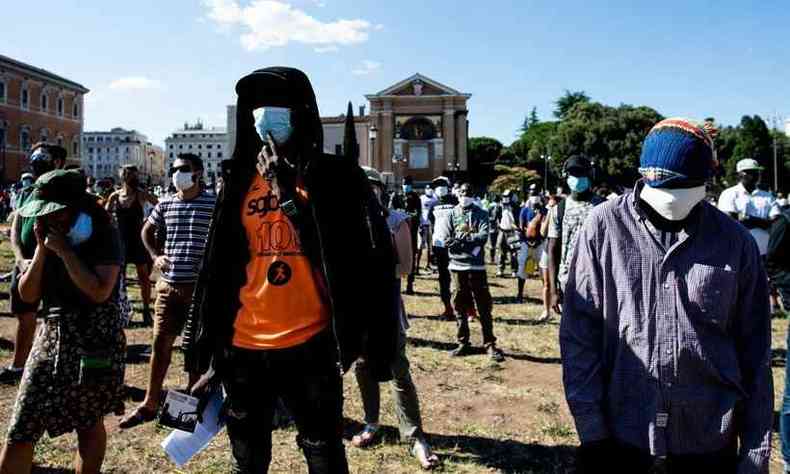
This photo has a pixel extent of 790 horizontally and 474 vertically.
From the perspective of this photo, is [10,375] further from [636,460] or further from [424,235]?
[424,235]

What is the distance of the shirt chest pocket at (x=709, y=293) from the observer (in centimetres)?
204

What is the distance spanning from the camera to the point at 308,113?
2.77 meters

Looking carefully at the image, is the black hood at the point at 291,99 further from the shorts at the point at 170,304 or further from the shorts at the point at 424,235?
the shorts at the point at 424,235

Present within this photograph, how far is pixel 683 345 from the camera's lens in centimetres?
206

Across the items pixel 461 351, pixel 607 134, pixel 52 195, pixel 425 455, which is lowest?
pixel 425 455

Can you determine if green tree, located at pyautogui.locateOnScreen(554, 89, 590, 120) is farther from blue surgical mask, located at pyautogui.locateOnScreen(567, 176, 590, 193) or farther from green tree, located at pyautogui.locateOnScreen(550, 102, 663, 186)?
blue surgical mask, located at pyautogui.locateOnScreen(567, 176, 590, 193)

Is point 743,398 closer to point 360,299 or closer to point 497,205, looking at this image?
point 360,299

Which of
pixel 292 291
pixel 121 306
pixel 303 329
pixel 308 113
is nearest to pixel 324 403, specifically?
pixel 303 329

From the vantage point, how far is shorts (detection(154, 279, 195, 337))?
4.81 m

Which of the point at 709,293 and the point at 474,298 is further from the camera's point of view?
the point at 474,298

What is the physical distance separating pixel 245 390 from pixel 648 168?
1849 mm

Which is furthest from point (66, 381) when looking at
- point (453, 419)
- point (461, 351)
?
point (461, 351)

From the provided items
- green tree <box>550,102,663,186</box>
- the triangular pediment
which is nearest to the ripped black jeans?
green tree <box>550,102,663,186</box>

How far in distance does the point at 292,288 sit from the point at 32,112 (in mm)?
77494
